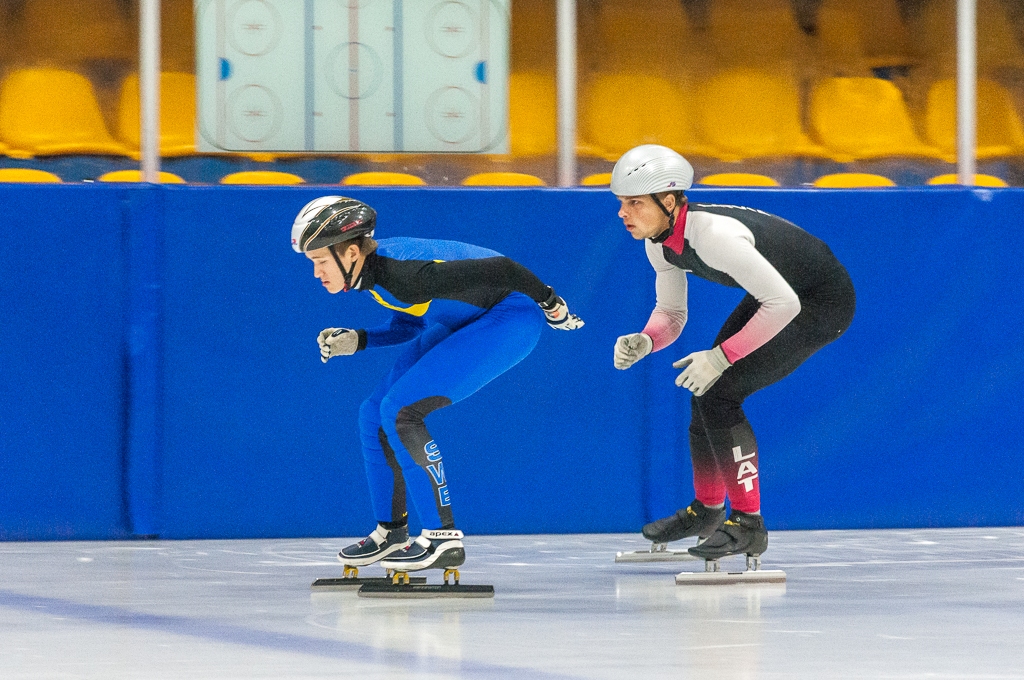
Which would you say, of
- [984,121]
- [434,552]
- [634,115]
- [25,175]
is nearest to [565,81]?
[634,115]

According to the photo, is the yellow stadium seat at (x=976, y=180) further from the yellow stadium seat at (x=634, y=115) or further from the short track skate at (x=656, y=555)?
the short track skate at (x=656, y=555)

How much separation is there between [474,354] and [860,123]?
9.97ft

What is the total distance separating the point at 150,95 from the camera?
21.5 feet

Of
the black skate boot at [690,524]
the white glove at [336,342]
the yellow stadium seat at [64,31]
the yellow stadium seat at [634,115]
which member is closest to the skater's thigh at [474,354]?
the white glove at [336,342]

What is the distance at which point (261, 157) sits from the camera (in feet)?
21.7

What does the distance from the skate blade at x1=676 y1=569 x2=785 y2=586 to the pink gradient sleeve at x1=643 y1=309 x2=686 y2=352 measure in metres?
0.86

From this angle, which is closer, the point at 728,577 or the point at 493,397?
the point at 728,577

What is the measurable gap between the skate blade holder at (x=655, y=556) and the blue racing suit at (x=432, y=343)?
3.49ft

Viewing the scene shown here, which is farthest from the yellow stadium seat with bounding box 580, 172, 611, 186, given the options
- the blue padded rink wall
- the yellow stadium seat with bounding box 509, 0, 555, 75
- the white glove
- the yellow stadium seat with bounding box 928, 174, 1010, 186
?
the white glove

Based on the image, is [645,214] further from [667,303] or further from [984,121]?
[984,121]

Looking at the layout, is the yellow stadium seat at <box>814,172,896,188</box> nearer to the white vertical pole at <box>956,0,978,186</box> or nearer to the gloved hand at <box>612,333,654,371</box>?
the white vertical pole at <box>956,0,978,186</box>

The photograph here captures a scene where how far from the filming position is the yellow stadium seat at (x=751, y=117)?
22.7 ft

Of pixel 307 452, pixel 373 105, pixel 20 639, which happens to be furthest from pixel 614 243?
pixel 20 639

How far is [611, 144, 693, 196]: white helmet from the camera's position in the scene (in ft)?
16.5
